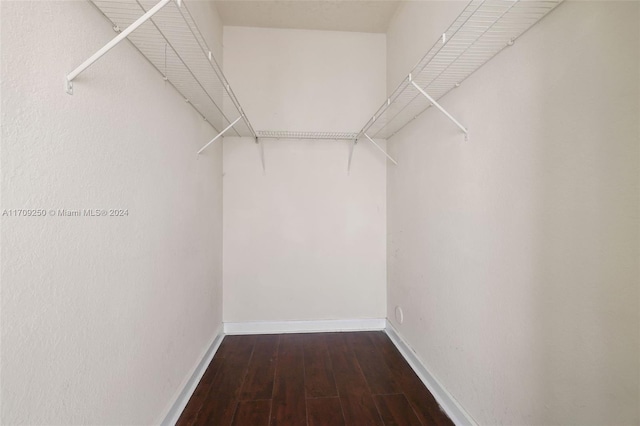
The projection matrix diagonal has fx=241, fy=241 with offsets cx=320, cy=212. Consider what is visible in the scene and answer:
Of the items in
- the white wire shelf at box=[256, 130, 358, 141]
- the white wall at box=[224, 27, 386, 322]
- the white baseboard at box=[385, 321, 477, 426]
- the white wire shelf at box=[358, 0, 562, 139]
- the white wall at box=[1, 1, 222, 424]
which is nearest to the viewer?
the white wall at box=[1, 1, 222, 424]

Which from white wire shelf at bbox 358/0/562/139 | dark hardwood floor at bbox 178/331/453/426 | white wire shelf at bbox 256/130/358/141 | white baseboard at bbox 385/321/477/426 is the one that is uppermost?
white wire shelf at bbox 358/0/562/139

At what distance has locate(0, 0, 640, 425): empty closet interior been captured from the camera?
649 mm

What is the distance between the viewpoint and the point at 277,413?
1.40 m

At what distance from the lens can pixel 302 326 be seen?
2293mm

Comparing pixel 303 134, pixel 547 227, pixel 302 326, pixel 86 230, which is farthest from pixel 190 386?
pixel 547 227

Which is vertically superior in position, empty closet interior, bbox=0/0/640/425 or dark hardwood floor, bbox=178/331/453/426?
empty closet interior, bbox=0/0/640/425

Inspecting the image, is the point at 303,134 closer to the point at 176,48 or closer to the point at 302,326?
the point at 176,48

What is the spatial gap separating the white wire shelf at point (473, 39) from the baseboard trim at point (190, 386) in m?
2.13

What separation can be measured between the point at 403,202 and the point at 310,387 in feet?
4.95

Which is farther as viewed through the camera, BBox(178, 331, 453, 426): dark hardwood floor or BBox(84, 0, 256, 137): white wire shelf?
BBox(178, 331, 453, 426): dark hardwood floor

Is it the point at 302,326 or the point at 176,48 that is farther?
the point at 302,326

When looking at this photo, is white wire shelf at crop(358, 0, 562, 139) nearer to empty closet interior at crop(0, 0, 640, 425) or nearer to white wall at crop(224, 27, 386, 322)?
empty closet interior at crop(0, 0, 640, 425)

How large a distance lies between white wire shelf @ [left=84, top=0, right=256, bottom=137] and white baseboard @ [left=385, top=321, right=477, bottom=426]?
2116mm

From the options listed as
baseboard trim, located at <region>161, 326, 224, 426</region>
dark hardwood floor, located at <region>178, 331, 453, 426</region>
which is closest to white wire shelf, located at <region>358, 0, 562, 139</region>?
dark hardwood floor, located at <region>178, 331, 453, 426</region>
